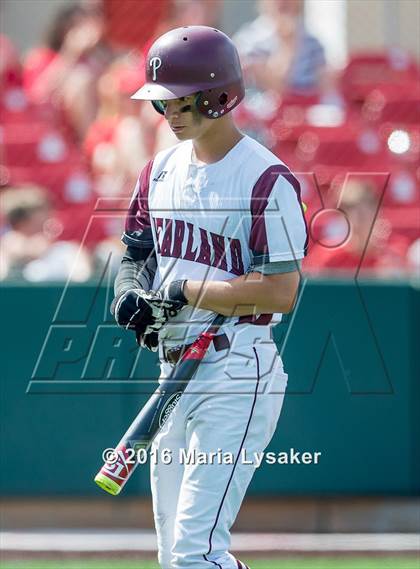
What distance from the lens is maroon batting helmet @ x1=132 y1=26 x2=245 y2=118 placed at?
11.7 ft

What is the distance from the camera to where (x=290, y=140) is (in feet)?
27.2

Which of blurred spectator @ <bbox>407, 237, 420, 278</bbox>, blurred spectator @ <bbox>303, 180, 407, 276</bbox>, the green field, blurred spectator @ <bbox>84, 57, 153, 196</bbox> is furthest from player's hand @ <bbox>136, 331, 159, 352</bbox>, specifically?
blurred spectator @ <bbox>84, 57, 153, 196</bbox>

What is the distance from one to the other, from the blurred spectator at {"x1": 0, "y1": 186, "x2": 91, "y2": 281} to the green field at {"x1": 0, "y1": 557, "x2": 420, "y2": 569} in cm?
173

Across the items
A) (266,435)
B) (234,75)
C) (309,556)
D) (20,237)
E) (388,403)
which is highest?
(234,75)

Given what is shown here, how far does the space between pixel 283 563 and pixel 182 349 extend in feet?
6.40

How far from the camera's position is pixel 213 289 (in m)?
3.56

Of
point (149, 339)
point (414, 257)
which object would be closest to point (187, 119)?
point (149, 339)

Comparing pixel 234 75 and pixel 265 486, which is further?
pixel 265 486

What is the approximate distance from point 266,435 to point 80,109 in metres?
5.23

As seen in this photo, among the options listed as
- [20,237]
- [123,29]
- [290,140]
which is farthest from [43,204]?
[123,29]

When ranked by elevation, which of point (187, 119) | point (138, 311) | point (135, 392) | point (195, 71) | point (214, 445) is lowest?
point (135, 392)

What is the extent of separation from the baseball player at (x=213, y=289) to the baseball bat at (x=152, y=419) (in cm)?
3

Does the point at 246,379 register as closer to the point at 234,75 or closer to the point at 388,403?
the point at 234,75

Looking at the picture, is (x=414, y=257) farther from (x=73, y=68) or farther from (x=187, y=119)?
(x=187, y=119)
